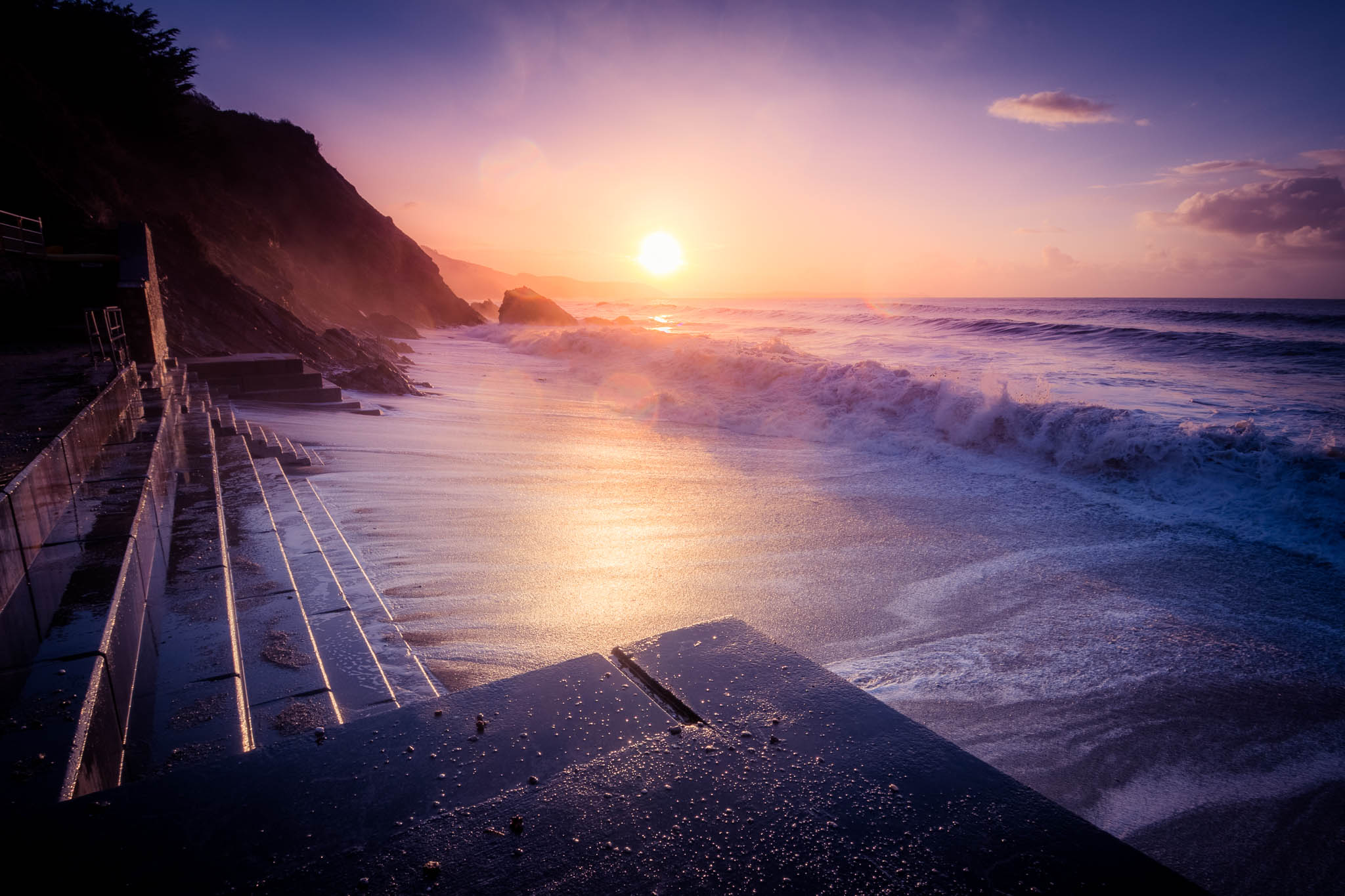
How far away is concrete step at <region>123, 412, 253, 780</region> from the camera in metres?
1.93

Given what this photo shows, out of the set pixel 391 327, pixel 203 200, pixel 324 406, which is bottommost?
pixel 324 406

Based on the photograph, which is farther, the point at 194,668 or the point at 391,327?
the point at 391,327

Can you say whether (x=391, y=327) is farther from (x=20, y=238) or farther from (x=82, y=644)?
(x=82, y=644)

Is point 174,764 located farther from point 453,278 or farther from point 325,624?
point 453,278

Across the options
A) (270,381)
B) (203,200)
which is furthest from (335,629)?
(203,200)

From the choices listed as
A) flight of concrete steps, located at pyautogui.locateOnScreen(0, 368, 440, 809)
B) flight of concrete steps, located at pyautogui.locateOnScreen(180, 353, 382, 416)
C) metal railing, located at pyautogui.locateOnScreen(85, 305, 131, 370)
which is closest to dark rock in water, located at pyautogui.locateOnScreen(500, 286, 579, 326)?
flight of concrete steps, located at pyautogui.locateOnScreen(180, 353, 382, 416)

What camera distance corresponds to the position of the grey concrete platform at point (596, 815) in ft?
→ 3.53

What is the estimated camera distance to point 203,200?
22.4 metres

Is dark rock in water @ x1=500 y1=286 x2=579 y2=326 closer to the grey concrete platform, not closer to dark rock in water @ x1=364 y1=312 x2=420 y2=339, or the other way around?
dark rock in water @ x1=364 y1=312 x2=420 y2=339

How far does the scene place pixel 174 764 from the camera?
1.83 meters

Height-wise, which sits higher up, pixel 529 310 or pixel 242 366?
pixel 529 310

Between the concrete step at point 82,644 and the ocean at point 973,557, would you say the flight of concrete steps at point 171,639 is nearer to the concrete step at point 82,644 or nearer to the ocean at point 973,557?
the concrete step at point 82,644

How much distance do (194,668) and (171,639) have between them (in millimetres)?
295

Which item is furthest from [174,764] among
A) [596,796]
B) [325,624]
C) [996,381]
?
[996,381]
